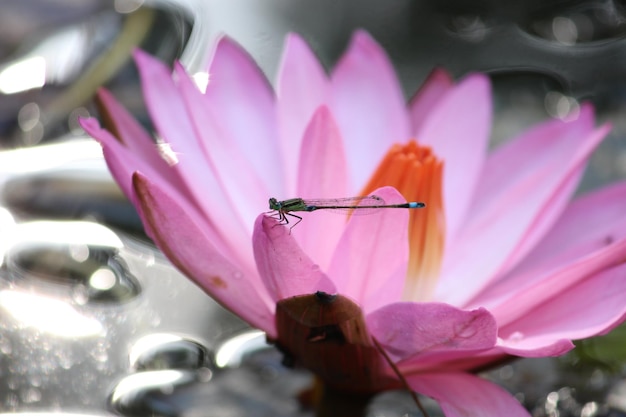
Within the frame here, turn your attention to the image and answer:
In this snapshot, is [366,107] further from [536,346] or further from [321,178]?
[536,346]

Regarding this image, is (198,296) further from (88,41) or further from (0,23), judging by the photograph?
(0,23)

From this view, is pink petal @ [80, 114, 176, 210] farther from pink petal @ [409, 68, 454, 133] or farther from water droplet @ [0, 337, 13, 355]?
pink petal @ [409, 68, 454, 133]

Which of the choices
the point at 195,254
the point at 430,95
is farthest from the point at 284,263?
the point at 430,95

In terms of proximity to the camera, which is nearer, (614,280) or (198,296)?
(614,280)

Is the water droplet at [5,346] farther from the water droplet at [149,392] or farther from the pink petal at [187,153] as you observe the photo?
the pink petal at [187,153]

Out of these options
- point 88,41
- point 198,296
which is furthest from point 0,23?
point 198,296
